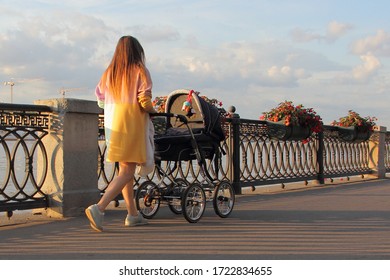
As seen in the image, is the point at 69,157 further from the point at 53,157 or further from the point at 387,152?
the point at 387,152

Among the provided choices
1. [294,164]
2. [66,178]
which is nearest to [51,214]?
[66,178]

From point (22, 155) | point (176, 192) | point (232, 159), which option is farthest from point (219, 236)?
point (232, 159)

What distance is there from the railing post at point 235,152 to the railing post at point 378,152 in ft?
25.1

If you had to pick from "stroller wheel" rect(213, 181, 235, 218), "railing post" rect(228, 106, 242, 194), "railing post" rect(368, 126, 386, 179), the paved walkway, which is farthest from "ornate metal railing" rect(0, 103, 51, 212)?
"railing post" rect(368, 126, 386, 179)

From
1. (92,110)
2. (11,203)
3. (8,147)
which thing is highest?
(92,110)

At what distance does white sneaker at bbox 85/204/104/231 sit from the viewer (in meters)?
6.35

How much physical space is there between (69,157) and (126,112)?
1.70 m

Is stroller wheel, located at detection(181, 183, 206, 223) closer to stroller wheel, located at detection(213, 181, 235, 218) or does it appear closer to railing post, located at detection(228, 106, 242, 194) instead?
stroller wheel, located at detection(213, 181, 235, 218)

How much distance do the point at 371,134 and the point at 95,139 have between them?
11.2m

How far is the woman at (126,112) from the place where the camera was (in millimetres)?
6543

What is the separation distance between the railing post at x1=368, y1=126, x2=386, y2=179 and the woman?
12.6m

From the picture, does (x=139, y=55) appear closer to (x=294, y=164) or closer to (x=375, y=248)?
(x=375, y=248)

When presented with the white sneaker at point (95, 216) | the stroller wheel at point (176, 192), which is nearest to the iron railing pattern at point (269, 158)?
the stroller wheel at point (176, 192)
